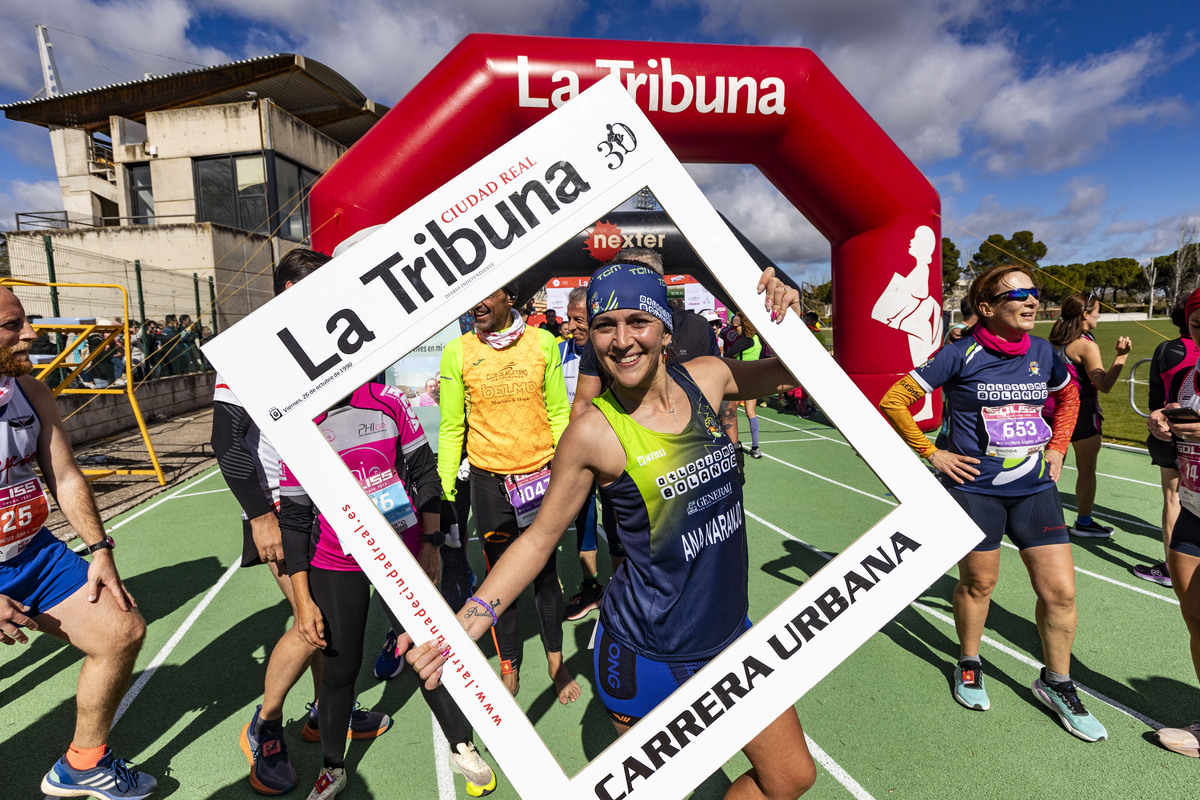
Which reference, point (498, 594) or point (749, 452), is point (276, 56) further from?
point (498, 594)

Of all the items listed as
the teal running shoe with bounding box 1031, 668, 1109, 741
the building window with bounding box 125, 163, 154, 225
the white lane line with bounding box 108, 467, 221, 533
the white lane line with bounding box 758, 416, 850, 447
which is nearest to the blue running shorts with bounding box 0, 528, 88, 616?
the teal running shoe with bounding box 1031, 668, 1109, 741

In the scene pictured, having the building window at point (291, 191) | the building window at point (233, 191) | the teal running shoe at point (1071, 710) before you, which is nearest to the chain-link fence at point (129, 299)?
the building window at point (233, 191)

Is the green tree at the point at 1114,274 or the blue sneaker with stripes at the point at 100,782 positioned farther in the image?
the green tree at the point at 1114,274

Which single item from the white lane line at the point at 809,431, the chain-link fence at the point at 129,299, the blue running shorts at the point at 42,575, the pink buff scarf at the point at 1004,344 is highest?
the chain-link fence at the point at 129,299

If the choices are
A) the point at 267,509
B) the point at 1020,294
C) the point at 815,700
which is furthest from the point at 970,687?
the point at 267,509

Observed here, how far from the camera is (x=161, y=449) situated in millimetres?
9570

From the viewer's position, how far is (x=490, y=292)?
1.27 metres

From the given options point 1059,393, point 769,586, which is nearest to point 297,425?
point 1059,393

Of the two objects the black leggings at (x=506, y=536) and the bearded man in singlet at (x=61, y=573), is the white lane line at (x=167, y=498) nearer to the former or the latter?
the bearded man in singlet at (x=61, y=573)

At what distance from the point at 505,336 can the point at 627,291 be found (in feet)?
5.27

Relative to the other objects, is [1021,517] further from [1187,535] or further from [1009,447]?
[1187,535]

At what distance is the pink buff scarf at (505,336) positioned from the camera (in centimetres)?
301

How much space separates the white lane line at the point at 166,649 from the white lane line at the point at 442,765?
1.58 m

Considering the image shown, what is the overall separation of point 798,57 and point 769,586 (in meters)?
4.13
